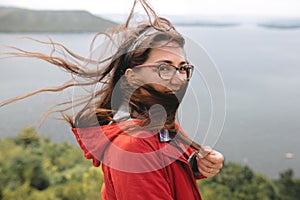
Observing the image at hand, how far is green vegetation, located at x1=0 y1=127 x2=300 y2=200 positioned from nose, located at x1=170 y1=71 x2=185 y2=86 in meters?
6.47

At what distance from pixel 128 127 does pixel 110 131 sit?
0.04 metres

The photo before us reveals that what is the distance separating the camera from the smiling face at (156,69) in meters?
0.54

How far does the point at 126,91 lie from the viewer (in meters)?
0.56

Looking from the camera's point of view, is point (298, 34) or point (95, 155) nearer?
point (95, 155)

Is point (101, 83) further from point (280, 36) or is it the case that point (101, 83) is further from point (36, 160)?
point (280, 36)

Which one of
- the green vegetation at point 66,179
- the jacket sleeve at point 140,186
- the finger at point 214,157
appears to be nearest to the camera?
the jacket sleeve at point 140,186

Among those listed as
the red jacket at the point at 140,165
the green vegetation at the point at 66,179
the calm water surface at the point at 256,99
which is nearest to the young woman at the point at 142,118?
the red jacket at the point at 140,165

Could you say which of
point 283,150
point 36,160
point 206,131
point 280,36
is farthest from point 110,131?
point 280,36

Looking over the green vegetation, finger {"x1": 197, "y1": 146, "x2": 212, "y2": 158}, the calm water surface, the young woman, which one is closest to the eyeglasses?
the young woman

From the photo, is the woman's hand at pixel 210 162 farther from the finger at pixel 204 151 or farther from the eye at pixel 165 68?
the eye at pixel 165 68

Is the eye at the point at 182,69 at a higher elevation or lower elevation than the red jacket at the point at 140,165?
higher

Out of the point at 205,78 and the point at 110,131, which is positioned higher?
the point at 205,78

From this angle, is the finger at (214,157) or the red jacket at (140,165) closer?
the red jacket at (140,165)

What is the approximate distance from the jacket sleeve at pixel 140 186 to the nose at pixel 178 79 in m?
0.13
